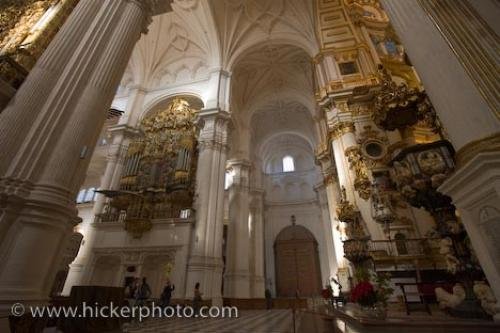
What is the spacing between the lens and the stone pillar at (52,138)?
317 centimetres

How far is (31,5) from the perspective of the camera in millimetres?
6012

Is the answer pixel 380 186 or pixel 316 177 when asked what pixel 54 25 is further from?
pixel 316 177

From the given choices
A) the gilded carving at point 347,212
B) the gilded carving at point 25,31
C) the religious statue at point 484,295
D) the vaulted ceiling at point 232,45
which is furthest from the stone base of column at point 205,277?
the vaulted ceiling at point 232,45

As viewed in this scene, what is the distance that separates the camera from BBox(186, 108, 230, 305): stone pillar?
30.6ft

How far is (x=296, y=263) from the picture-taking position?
60.6ft

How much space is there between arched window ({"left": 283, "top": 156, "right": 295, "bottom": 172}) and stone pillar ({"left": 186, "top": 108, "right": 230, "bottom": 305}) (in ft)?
38.4

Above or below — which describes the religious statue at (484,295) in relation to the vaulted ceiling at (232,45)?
below

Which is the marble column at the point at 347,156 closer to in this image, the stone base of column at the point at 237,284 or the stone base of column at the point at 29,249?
the stone base of column at the point at 237,284

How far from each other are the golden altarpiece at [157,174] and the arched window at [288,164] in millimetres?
12184

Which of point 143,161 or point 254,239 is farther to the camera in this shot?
point 254,239

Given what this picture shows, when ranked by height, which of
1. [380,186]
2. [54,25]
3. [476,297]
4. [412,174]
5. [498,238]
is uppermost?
[54,25]

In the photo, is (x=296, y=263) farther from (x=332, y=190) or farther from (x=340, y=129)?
(x=340, y=129)

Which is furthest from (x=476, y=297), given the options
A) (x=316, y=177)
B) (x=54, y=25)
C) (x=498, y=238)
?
(x=316, y=177)

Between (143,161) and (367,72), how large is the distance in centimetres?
1167
